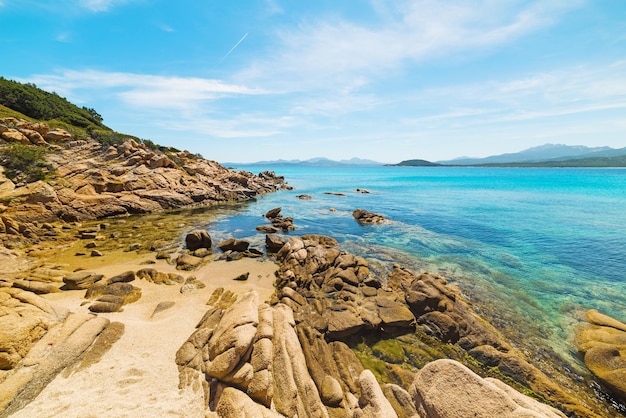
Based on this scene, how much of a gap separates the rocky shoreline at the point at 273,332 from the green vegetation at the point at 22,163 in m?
7.47

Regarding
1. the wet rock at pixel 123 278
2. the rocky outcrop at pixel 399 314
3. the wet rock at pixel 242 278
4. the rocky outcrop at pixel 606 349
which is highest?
the wet rock at pixel 123 278

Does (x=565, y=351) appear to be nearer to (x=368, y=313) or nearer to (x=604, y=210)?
(x=368, y=313)

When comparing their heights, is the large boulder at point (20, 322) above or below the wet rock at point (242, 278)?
above

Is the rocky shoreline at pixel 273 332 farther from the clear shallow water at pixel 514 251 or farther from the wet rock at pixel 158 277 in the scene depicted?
the clear shallow water at pixel 514 251

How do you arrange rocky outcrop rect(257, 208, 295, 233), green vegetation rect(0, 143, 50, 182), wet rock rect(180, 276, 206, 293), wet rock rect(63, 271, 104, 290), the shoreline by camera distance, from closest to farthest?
the shoreline → wet rock rect(63, 271, 104, 290) → wet rock rect(180, 276, 206, 293) → green vegetation rect(0, 143, 50, 182) → rocky outcrop rect(257, 208, 295, 233)

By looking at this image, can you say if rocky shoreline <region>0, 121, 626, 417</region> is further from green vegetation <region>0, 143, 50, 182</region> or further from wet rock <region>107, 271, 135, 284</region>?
green vegetation <region>0, 143, 50, 182</region>

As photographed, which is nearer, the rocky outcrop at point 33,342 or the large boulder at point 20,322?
the rocky outcrop at point 33,342

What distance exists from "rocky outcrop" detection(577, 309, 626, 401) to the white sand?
1678 cm

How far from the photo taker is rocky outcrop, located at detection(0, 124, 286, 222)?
3086cm

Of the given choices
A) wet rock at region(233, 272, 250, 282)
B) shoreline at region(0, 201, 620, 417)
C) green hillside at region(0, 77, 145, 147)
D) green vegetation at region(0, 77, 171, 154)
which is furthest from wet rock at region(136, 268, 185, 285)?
green hillside at region(0, 77, 145, 147)

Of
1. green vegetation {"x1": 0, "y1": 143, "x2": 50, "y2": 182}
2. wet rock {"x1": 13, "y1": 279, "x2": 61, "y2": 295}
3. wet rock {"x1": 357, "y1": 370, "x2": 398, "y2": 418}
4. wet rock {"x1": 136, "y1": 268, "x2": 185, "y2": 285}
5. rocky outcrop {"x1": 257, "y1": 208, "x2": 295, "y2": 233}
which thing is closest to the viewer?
wet rock {"x1": 357, "y1": 370, "x2": 398, "y2": 418}

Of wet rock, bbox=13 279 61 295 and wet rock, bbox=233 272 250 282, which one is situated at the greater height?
wet rock, bbox=13 279 61 295

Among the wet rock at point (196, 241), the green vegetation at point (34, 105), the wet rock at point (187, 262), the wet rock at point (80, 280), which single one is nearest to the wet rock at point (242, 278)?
the wet rock at point (187, 262)

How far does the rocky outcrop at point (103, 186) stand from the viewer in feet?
101
